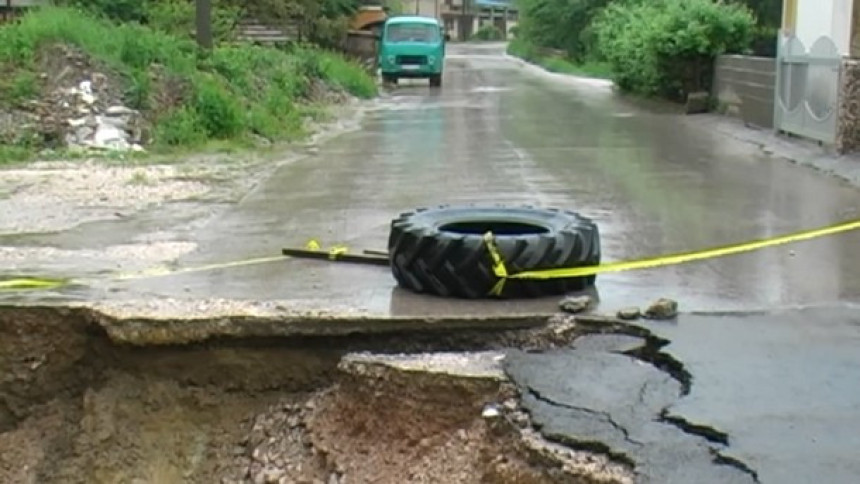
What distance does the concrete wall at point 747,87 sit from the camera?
776 inches

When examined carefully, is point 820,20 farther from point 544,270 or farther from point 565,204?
point 544,270

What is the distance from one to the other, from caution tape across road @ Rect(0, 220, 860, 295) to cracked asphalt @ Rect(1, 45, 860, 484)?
141 mm

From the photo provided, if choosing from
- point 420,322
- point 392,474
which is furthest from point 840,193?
Result: point 392,474

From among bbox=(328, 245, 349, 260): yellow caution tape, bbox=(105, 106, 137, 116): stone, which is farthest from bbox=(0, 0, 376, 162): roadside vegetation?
bbox=(328, 245, 349, 260): yellow caution tape

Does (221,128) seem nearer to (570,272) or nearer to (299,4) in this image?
(570,272)

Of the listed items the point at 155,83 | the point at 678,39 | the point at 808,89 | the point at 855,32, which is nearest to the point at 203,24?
the point at 155,83

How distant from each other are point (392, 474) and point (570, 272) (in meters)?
1.92

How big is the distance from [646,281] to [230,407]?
2.76 metres

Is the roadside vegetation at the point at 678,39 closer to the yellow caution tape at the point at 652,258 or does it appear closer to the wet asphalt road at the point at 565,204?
the wet asphalt road at the point at 565,204

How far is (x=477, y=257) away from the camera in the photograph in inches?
263

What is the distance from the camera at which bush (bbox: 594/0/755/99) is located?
24.9 m

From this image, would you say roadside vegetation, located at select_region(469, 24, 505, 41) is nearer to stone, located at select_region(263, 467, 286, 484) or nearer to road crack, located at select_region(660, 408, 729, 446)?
stone, located at select_region(263, 467, 286, 484)

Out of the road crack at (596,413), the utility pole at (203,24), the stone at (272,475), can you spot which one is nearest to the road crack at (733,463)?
the road crack at (596,413)

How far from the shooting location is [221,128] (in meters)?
16.7
